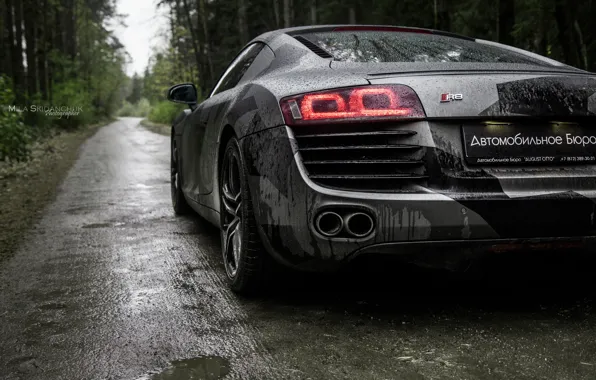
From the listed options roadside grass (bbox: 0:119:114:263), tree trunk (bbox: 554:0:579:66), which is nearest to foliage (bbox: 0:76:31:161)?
roadside grass (bbox: 0:119:114:263)

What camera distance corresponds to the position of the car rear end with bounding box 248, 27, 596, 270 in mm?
2531

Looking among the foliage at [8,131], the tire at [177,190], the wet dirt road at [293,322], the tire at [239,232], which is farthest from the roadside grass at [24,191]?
the tire at [239,232]

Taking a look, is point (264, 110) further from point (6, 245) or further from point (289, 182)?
point (6, 245)

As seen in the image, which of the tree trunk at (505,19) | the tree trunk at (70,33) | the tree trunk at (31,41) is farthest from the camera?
the tree trunk at (70,33)

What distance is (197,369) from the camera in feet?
7.55

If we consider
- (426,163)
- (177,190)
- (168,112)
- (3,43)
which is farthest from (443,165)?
(168,112)

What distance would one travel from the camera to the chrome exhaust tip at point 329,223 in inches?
101

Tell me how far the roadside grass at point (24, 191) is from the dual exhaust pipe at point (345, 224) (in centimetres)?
279

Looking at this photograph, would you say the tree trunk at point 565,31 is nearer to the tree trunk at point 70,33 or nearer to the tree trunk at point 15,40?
the tree trunk at point 15,40

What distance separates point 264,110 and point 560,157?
1.33 meters

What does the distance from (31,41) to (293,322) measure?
23.5m

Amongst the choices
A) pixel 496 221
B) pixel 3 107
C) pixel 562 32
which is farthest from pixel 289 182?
pixel 562 32

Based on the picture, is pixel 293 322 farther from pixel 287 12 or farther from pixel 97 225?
pixel 287 12

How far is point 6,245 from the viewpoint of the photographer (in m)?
4.85
